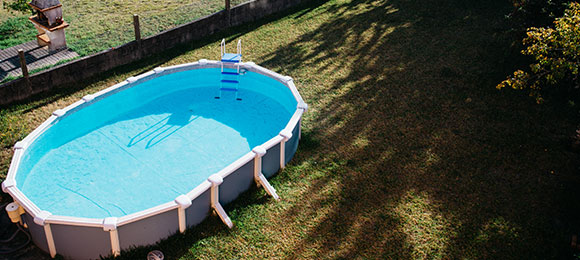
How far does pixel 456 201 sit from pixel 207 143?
569 centimetres

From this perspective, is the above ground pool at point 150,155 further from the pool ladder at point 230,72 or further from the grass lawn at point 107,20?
the grass lawn at point 107,20

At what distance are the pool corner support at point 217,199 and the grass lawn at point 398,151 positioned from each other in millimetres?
155

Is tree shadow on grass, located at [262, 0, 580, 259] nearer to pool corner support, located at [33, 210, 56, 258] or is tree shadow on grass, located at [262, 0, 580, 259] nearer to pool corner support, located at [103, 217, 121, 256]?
pool corner support, located at [103, 217, 121, 256]

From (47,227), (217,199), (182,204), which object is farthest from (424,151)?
(47,227)

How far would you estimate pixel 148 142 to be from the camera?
11742 millimetres

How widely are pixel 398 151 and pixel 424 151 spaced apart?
56 cm

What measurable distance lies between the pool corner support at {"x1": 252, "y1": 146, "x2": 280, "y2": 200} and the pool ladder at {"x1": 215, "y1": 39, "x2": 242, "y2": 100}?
421 cm

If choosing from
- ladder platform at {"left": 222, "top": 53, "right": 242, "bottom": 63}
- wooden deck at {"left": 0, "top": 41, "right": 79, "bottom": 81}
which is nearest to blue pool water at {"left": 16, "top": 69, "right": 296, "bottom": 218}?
ladder platform at {"left": 222, "top": 53, "right": 242, "bottom": 63}

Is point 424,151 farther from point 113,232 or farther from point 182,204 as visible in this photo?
point 113,232

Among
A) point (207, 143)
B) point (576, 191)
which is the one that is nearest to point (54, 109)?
point (207, 143)

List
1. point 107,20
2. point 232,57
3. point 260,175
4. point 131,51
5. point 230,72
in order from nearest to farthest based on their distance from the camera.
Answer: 1. point 260,175
2. point 232,57
3. point 230,72
4. point 131,51
5. point 107,20

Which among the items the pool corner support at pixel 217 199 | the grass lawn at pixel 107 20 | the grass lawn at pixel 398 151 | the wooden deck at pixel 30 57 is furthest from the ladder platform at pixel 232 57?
the pool corner support at pixel 217 199

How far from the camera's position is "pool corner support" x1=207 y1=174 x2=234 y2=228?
896 cm

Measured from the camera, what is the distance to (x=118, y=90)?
12453mm
